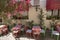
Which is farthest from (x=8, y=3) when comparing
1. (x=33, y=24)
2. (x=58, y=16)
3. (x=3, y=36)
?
(x=58, y=16)

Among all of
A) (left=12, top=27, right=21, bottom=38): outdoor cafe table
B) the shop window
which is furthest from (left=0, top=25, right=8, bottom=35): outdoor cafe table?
the shop window

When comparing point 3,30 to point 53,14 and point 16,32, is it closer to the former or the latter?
point 16,32

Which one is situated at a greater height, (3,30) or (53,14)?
(53,14)

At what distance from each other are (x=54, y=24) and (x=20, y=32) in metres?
1.64

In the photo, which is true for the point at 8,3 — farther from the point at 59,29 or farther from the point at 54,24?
the point at 54,24

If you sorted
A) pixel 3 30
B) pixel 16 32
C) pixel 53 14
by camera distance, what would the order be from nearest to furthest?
1. pixel 16 32
2. pixel 3 30
3. pixel 53 14

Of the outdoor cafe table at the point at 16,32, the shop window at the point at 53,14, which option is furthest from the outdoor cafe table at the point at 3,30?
the shop window at the point at 53,14

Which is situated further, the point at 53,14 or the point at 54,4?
the point at 53,14

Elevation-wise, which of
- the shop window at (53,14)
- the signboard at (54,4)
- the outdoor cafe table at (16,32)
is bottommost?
the outdoor cafe table at (16,32)

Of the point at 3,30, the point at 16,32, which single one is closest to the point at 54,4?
the point at 16,32

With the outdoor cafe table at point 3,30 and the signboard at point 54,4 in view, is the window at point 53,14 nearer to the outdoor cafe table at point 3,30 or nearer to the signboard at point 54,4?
the signboard at point 54,4

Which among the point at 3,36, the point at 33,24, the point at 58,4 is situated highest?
the point at 58,4

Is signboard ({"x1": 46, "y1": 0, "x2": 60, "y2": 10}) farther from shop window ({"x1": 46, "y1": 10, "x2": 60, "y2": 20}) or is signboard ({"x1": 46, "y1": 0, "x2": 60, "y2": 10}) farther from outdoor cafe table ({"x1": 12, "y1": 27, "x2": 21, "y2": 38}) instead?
outdoor cafe table ({"x1": 12, "y1": 27, "x2": 21, "y2": 38})

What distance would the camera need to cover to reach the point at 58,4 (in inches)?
222
